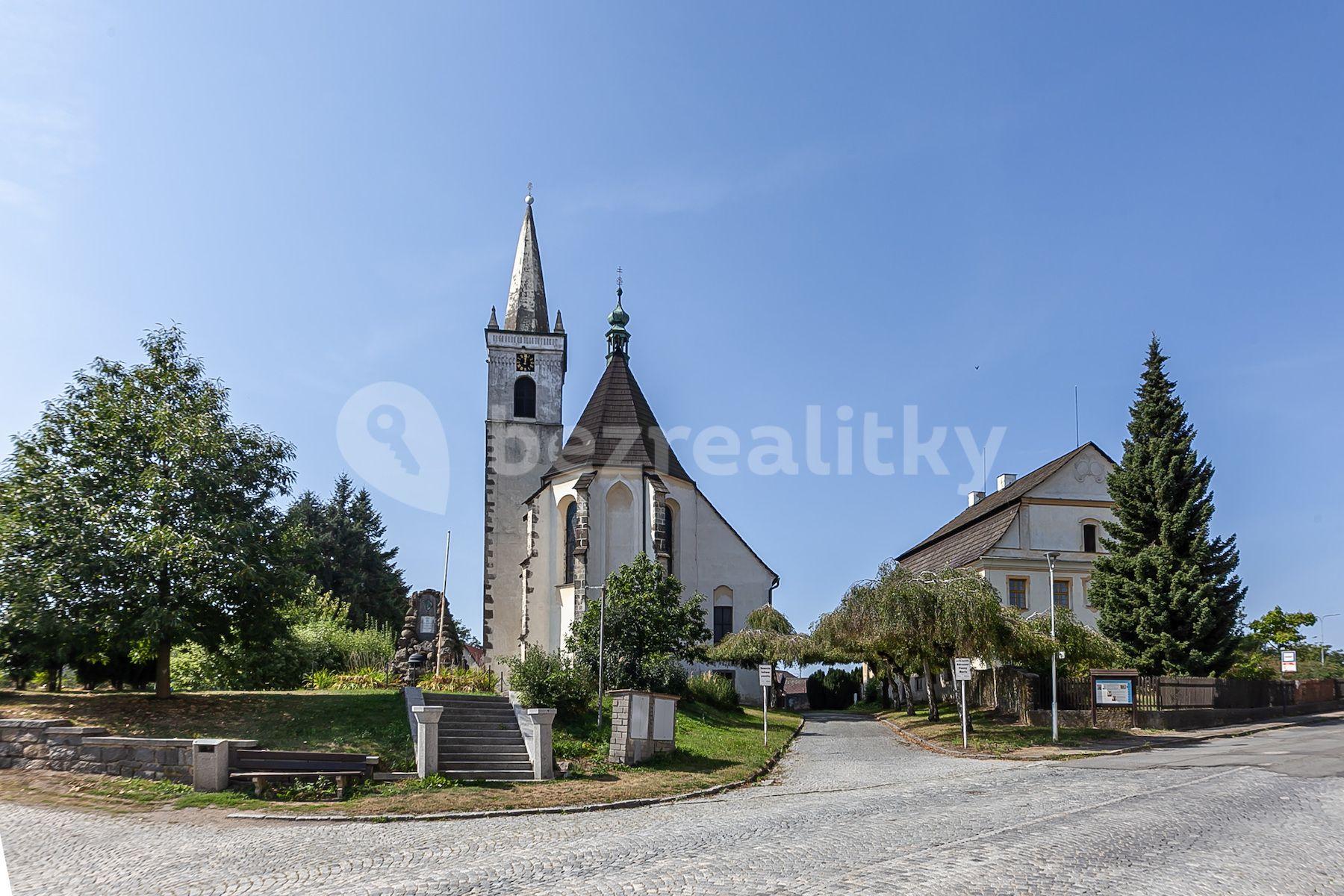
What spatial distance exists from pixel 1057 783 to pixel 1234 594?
18561mm

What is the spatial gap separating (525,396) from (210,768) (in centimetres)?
3326

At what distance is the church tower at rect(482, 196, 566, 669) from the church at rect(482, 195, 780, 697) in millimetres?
50

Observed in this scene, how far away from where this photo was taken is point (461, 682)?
2547cm

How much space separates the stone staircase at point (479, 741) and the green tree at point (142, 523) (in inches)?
171

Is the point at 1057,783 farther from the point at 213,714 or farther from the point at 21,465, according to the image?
the point at 21,465

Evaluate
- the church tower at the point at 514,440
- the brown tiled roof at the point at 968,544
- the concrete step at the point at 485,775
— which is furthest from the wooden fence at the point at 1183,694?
the church tower at the point at 514,440

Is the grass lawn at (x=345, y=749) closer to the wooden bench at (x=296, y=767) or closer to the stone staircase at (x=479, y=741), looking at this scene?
the wooden bench at (x=296, y=767)

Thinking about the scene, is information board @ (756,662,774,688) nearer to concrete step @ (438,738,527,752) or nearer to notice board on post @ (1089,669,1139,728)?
concrete step @ (438,738,527,752)

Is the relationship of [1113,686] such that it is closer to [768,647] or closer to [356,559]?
[768,647]

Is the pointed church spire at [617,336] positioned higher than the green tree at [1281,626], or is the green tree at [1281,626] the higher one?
the pointed church spire at [617,336]

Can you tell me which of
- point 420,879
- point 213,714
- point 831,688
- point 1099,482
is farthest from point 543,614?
point 420,879

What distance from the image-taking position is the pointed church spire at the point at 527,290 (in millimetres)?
49906

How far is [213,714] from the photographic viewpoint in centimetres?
1967

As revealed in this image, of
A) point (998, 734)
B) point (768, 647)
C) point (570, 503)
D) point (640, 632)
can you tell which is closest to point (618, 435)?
point (570, 503)
